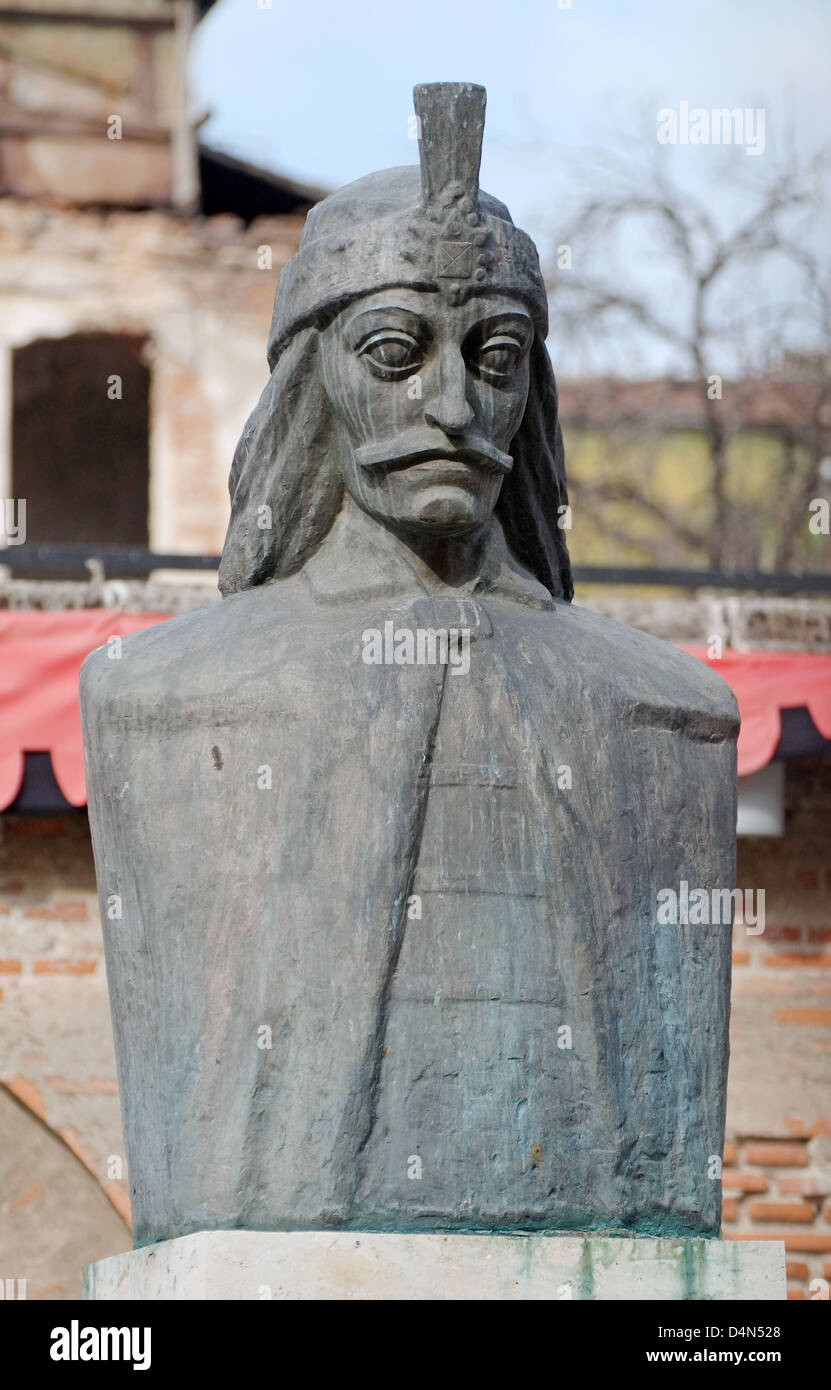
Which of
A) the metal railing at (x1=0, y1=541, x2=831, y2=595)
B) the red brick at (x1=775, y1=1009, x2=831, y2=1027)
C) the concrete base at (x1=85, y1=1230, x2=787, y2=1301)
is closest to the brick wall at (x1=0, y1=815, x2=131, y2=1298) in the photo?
the metal railing at (x1=0, y1=541, x2=831, y2=595)

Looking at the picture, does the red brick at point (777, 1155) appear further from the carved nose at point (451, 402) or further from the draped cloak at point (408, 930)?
the carved nose at point (451, 402)

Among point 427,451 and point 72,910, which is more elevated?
point 427,451

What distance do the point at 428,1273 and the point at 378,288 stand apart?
1.45m

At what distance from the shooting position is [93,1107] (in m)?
9.61

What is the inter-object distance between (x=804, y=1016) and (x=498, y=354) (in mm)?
6497

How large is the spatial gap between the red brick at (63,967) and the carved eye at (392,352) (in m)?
6.09

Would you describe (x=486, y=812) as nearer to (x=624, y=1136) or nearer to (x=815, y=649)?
(x=624, y=1136)

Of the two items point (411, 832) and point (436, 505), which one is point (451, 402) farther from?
point (411, 832)

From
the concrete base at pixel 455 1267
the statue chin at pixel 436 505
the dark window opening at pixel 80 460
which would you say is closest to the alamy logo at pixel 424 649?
the statue chin at pixel 436 505

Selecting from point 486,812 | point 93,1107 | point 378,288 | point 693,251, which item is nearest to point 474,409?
point 378,288

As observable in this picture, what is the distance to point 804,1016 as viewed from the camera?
1007cm

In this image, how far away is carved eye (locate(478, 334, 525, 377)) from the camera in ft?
13.0

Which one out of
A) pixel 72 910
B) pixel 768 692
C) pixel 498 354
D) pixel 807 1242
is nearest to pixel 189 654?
pixel 498 354

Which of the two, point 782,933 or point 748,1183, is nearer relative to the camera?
point 748,1183
